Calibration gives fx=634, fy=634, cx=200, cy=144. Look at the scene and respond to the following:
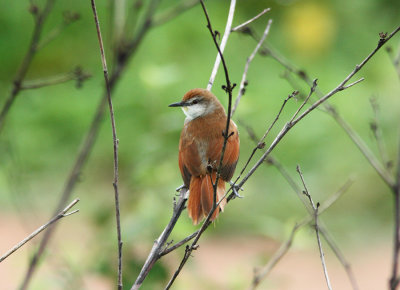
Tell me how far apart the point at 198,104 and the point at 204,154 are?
60 centimetres

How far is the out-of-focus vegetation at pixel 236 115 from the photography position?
691cm

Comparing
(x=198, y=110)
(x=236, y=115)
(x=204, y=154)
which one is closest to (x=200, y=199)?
(x=204, y=154)

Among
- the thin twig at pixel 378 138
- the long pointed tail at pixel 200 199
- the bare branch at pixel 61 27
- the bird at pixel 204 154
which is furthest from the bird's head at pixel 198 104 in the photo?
the thin twig at pixel 378 138

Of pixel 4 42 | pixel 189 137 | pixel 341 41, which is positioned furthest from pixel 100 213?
pixel 341 41

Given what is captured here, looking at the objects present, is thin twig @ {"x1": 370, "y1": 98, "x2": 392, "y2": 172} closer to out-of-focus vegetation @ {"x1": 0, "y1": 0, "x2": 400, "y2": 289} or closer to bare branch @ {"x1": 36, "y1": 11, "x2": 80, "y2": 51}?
bare branch @ {"x1": 36, "y1": 11, "x2": 80, "y2": 51}

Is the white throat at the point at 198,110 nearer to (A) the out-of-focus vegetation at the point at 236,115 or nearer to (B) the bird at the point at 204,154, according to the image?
(B) the bird at the point at 204,154

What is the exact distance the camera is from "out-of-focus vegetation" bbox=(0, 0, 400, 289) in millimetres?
6914

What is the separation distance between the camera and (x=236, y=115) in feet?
17.0

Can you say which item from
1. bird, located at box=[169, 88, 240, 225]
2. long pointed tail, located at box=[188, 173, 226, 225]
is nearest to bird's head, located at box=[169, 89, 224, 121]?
bird, located at box=[169, 88, 240, 225]

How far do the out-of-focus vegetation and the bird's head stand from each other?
570mm

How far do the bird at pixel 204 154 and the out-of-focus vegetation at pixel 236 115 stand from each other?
2.60 feet

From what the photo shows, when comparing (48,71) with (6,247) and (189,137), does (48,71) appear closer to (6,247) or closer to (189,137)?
(6,247)

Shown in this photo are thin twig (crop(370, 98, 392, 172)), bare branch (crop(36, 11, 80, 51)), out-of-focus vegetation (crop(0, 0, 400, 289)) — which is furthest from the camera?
out-of-focus vegetation (crop(0, 0, 400, 289))

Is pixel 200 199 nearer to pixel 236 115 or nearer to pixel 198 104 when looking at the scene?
pixel 198 104
